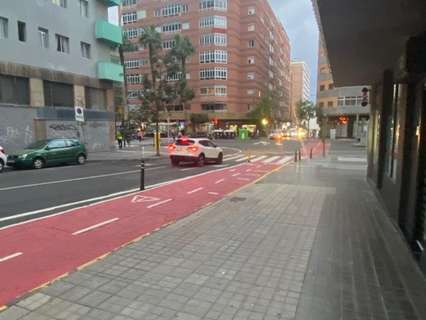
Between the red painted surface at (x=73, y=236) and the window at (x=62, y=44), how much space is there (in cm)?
2037

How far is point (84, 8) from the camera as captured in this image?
90.7ft

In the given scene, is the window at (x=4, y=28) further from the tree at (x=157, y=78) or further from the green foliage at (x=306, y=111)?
the green foliage at (x=306, y=111)

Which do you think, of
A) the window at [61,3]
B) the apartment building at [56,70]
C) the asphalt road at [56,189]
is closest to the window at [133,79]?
the apartment building at [56,70]

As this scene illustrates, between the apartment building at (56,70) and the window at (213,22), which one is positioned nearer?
the apartment building at (56,70)

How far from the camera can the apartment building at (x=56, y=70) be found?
21.5m

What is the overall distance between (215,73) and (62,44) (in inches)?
1912

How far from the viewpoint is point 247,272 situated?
14.6 feet

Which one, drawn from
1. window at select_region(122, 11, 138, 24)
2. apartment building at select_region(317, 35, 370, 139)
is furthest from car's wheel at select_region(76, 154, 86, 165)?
window at select_region(122, 11, 138, 24)

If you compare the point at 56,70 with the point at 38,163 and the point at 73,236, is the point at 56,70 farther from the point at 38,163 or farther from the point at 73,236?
the point at 73,236

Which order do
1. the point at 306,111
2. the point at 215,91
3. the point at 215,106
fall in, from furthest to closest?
the point at 306,111 → the point at 215,106 → the point at 215,91

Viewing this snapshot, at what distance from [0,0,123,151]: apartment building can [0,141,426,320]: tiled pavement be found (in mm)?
20275

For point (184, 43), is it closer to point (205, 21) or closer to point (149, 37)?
point (149, 37)

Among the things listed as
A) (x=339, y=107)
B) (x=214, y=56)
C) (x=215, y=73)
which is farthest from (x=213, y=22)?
(x=339, y=107)

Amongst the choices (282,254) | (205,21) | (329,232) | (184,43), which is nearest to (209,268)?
(282,254)
